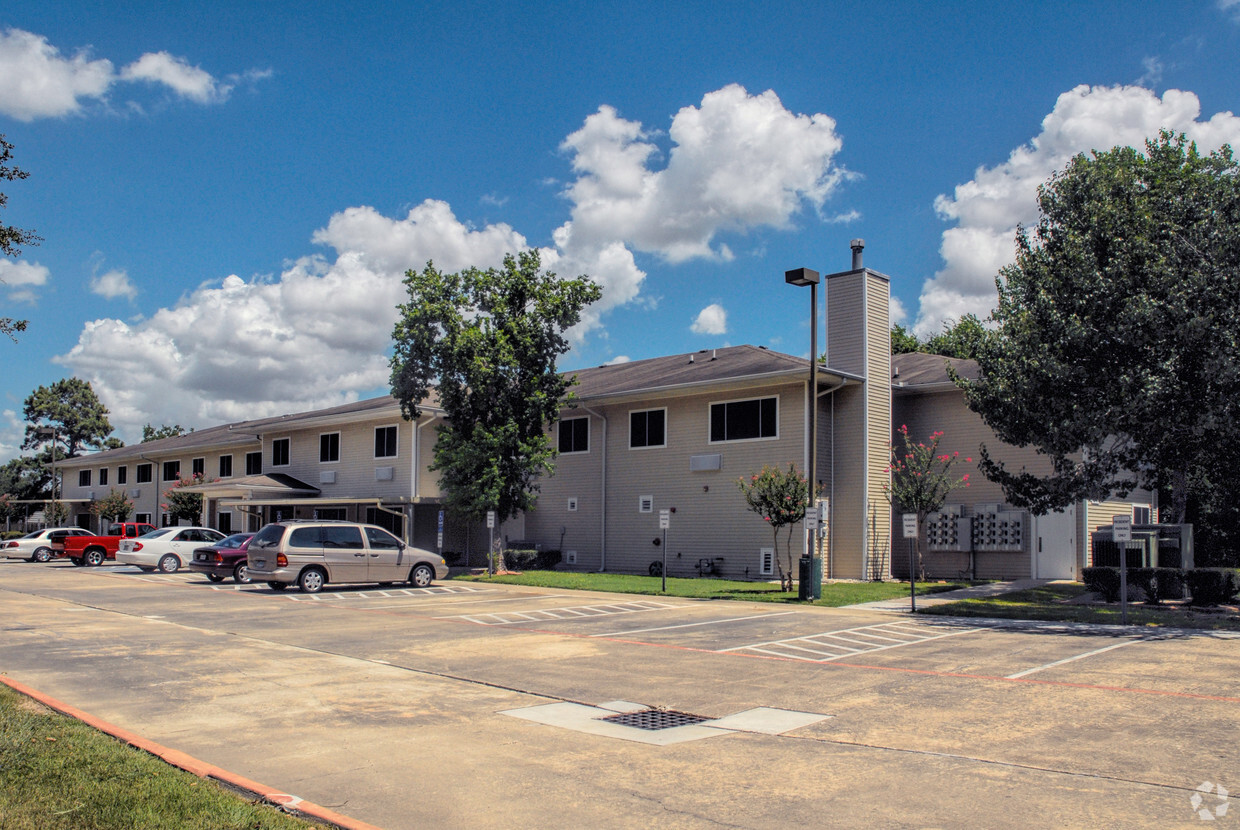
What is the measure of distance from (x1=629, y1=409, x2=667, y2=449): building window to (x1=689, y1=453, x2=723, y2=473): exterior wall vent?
1430 mm

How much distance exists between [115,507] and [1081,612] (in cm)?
4920

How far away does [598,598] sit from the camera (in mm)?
22141

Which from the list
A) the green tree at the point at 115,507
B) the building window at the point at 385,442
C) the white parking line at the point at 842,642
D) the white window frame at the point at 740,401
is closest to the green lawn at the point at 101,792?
the white parking line at the point at 842,642

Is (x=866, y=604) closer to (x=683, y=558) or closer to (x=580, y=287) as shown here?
(x=683, y=558)

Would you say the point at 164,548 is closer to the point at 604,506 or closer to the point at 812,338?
the point at 604,506

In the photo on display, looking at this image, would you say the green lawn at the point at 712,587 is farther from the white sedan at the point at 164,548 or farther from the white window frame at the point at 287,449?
the white window frame at the point at 287,449

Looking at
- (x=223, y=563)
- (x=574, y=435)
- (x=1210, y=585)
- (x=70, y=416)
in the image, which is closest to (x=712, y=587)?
(x=574, y=435)

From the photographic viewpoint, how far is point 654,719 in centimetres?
866

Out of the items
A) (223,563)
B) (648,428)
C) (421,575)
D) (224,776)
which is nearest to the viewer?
(224,776)

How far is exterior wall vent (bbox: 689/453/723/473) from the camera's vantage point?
1133 inches

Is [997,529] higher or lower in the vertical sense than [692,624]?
higher

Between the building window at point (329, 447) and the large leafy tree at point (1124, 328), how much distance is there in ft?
86.5

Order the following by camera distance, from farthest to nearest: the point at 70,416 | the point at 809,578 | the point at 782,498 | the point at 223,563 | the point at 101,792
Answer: the point at 70,416 → the point at 223,563 → the point at 782,498 → the point at 809,578 → the point at 101,792

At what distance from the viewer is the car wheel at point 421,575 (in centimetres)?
2511
